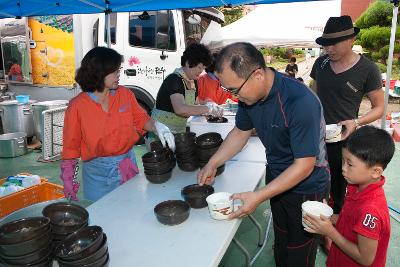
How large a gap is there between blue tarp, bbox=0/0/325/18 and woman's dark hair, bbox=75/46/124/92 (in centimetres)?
176

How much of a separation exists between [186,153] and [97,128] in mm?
657

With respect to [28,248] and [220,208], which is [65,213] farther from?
[220,208]

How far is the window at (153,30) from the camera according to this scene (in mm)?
5762

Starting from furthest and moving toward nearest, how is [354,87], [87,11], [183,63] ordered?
[87,11], [183,63], [354,87]

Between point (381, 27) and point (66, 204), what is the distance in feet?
50.0

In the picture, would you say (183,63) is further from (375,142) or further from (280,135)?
(375,142)

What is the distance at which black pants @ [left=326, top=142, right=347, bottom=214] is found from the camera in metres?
2.86

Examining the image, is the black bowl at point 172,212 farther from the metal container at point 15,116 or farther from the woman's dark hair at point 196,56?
the metal container at point 15,116

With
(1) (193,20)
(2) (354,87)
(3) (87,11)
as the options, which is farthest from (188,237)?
(1) (193,20)

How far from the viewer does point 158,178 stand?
228 centimetres

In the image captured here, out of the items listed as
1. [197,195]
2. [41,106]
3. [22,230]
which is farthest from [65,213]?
[41,106]

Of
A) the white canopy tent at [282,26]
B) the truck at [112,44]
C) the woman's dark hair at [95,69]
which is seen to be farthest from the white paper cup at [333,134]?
the white canopy tent at [282,26]

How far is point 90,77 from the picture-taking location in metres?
2.36

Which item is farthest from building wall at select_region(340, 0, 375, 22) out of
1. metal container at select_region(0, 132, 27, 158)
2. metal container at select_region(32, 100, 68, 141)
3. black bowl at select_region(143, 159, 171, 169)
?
black bowl at select_region(143, 159, 171, 169)
